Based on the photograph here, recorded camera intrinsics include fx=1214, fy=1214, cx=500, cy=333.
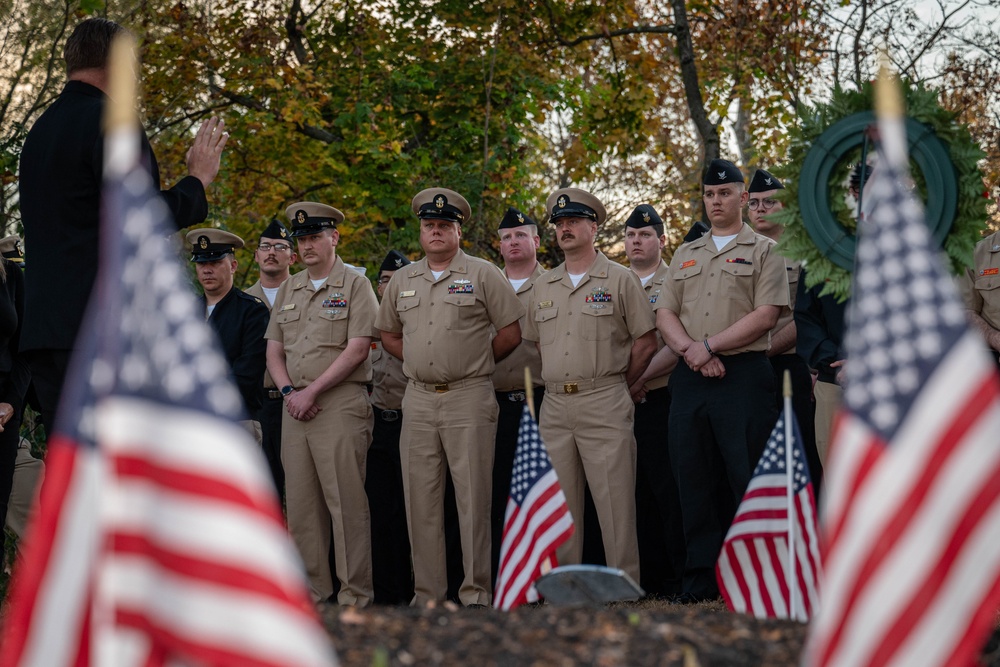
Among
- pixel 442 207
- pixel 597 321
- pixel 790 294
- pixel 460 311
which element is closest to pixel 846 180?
pixel 790 294

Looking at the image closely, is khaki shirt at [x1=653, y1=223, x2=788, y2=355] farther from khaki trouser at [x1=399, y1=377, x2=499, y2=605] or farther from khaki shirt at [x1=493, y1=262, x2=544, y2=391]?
khaki trouser at [x1=399, y1=377, x2=499, y2=605]

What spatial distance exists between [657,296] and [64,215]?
4382mm

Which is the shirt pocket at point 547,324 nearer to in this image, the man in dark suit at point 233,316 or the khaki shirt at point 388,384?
the khaki shirt at point 388,384

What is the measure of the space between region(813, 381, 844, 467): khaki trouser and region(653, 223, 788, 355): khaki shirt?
1.34 feet

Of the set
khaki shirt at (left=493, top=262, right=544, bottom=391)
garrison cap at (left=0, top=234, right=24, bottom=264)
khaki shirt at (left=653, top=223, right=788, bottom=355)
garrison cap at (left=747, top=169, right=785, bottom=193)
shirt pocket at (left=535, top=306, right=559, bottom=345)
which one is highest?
garrison cap at (left=747, top=169, right=785, bottom=193)

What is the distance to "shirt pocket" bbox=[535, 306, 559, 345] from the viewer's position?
24.2 ft

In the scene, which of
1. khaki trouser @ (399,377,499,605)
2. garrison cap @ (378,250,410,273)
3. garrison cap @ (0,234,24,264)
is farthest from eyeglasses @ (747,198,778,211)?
garrison cap @ (0,234,24,264)

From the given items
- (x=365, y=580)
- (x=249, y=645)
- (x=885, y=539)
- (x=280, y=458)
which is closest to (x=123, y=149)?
(x=249, y=645)

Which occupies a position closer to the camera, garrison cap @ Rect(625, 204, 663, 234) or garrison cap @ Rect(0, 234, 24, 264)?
garrison cap @ Rect(0, 234, 24, 264)

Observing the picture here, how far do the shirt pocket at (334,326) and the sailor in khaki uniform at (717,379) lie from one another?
2.01 m

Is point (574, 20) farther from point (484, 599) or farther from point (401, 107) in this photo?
point (484, 599)

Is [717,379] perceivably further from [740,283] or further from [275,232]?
[275,232]

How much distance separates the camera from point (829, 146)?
5148mm

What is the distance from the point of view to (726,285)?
273 inches
